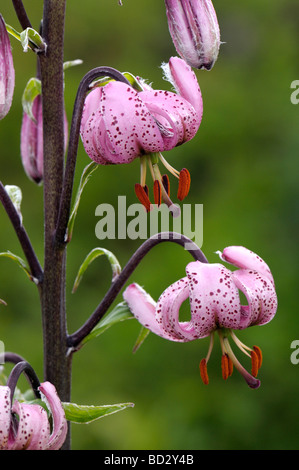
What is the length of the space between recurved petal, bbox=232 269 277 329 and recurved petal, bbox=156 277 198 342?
0.06m

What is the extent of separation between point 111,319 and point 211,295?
206 mm

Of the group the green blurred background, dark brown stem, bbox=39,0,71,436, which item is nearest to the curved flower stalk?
dark brown stem, bbox=39,0,71,436

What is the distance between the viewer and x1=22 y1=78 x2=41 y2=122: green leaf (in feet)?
3.72

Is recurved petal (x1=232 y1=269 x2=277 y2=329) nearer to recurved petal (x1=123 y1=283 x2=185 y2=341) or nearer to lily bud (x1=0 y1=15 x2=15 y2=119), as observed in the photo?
recurved petal (x1=123 y1=283 x2=185 y2=341)

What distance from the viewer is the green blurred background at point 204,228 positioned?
88.4 inches

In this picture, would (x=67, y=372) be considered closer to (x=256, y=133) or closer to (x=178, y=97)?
(x=178, y=97)

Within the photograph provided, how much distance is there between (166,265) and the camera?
8.48ft

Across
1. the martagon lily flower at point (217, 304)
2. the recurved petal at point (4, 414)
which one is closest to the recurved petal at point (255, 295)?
the martagon lily flower at point (217, 304)

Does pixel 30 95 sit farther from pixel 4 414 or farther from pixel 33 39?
pixel 4 414

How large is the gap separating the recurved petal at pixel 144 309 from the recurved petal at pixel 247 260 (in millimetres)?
123

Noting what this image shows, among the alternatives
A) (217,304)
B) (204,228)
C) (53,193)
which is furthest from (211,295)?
(204,228)

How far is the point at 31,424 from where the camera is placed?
3.04 feet

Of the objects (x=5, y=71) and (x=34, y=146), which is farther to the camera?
(x=34, y=146)
